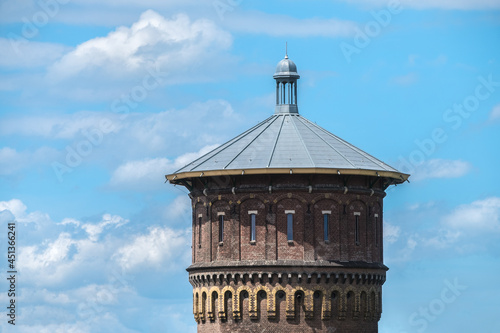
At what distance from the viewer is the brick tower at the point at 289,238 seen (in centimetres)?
11038

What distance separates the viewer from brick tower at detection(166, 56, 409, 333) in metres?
110

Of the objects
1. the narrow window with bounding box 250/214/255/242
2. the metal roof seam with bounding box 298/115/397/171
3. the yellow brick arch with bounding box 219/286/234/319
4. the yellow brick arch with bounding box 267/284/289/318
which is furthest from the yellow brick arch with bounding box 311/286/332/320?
the metal roof seam with bounding box 298/115/397/171

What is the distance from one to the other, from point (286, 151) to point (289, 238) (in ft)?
17.1

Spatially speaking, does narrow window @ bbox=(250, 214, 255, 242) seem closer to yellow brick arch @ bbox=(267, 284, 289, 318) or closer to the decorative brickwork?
the decorative brickwork

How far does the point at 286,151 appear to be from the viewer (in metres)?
112

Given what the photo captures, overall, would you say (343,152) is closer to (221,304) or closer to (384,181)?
(384,181)

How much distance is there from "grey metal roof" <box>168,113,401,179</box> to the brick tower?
88 mm

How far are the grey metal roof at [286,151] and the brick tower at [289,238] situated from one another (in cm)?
9

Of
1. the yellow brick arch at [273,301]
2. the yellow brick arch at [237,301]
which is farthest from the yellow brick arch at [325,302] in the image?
the yellow brick arch at [237,301]

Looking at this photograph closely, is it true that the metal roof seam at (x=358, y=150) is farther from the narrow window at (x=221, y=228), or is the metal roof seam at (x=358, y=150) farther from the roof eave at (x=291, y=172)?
the narrow window at (x=221, y=228)

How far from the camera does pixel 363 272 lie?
368 ft

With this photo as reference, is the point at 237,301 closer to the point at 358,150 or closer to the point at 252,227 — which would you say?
the point at 252,227

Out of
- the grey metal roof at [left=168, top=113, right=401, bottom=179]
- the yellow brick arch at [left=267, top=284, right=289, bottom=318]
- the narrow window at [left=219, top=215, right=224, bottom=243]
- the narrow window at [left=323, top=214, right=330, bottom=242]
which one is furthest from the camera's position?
the narrow window at [left=219, top=215, right=224, bottom=243]

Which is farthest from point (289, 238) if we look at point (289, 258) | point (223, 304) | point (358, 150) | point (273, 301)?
point (358, 150)
